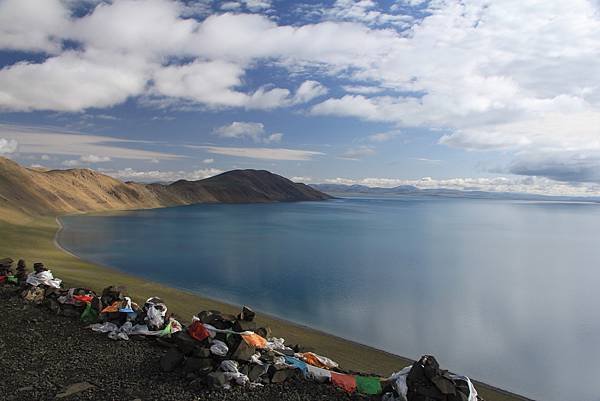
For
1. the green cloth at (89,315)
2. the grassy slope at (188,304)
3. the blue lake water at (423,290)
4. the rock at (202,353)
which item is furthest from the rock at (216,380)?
the blue lake water at (423,290)

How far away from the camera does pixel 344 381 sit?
8828mm

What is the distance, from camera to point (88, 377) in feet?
28.2

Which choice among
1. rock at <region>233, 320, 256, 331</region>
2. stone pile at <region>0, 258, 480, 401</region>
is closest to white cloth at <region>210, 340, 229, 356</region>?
stone pile at <region>0, 258, 480, 401</region>

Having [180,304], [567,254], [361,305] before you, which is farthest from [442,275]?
[567,254]

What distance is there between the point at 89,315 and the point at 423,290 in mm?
19888

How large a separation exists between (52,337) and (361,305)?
49.0 feet

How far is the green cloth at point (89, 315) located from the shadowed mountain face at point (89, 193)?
53.5m

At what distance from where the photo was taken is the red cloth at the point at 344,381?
340 inches

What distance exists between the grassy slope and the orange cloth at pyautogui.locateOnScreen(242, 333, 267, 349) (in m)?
4.18

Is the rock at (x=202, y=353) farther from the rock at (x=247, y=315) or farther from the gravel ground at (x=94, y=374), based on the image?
the rock at (x=247, y=315)

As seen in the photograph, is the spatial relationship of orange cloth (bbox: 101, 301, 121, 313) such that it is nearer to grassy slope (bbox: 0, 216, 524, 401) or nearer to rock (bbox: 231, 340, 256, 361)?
grassy slope (bbox: 0, 216, 524, 401)

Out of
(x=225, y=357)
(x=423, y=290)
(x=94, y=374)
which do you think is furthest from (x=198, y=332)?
(x=423, y=290)

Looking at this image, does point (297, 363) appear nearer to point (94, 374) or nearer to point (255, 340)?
point (255, 340)

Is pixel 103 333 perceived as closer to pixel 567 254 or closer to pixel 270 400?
pixel 270 400
